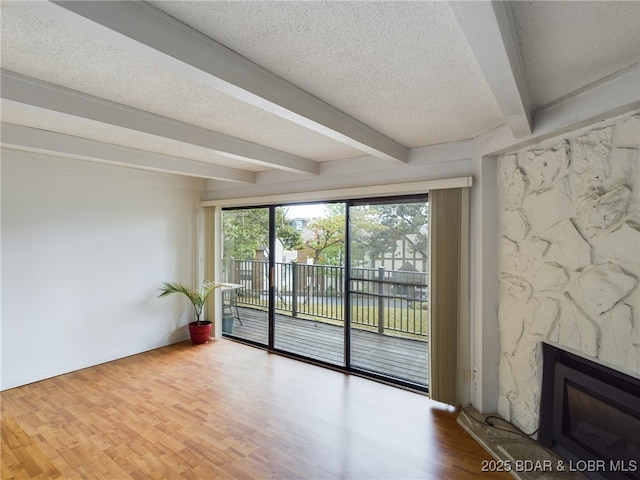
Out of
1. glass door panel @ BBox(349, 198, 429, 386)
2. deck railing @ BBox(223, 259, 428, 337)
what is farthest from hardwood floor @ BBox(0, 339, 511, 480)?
deck railing @ BBox(223, 259, 428, 337)

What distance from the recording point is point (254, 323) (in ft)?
16.9

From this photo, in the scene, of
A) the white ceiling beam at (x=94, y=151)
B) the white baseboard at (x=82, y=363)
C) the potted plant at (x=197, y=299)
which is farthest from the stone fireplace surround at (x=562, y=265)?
the white baseboard at (x=82, y=363)

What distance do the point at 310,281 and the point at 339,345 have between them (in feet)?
3.51

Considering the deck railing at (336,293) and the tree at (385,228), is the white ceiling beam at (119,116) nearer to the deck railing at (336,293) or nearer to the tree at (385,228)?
the tree at (385,228)

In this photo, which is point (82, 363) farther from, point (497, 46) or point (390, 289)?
point (497, 46)

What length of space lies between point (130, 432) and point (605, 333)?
3.46 metres

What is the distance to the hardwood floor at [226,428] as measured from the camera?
221 centimetres

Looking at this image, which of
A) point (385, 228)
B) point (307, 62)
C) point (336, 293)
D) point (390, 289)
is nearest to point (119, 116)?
point (307, 62)

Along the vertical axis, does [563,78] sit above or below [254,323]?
above

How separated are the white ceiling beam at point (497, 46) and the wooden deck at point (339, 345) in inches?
109

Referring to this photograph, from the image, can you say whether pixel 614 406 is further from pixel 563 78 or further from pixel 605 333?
pixel 563 78

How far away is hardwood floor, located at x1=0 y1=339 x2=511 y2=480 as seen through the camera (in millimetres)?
2211

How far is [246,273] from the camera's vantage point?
5.14 m

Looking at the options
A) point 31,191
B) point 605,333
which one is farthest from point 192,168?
point 605,333
